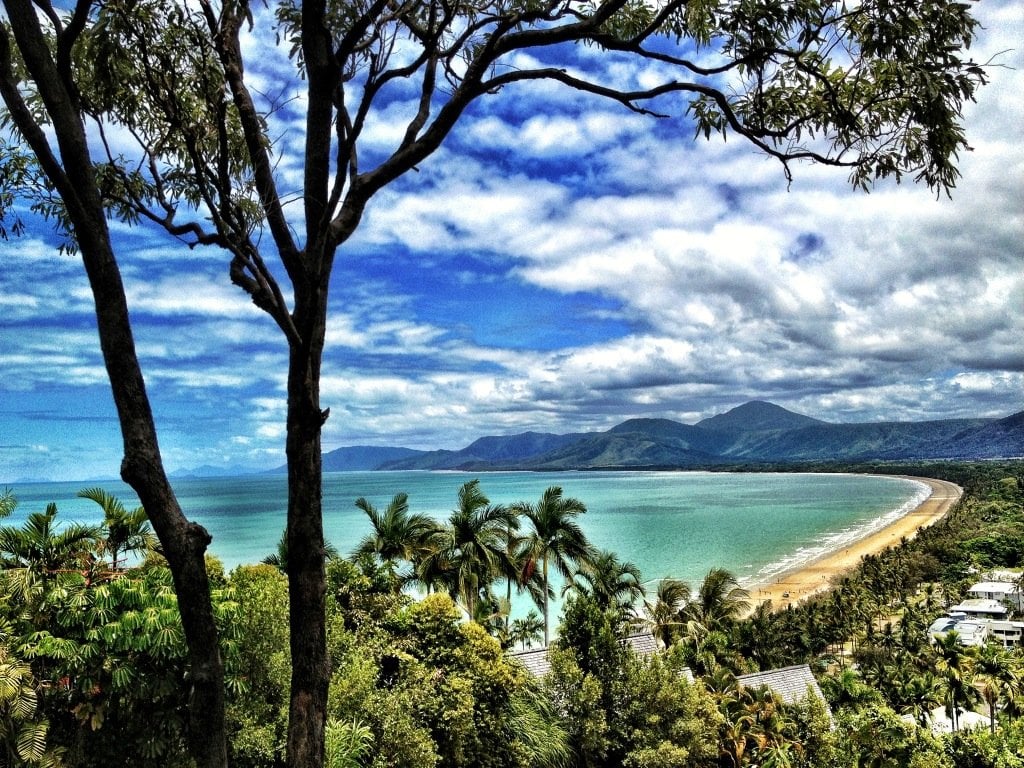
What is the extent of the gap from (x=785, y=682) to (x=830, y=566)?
4442 cm

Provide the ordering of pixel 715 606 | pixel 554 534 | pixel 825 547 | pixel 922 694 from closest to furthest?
pixel 554 534
pixel 922 694
pixel 715 606
pixel 825 547

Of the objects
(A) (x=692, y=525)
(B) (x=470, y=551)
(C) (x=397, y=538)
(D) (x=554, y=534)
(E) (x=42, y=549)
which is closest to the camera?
(E) (x=42, y=549)

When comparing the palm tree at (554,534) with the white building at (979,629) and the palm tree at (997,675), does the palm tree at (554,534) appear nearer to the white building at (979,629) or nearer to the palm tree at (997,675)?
the palm tree at (997,675)

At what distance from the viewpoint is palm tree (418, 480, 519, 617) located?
A: 2383 cm

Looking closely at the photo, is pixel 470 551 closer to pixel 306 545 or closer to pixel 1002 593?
pixel 306 545

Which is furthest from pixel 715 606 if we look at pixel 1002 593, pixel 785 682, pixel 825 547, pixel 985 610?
pixel 825 547

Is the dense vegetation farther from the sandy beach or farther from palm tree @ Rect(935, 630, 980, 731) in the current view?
the sandy beach

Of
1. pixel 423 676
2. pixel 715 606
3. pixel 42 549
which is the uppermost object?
pixel 42 549

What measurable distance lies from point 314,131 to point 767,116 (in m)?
2.73

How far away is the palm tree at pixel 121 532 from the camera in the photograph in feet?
37.4

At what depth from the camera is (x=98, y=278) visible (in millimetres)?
3396

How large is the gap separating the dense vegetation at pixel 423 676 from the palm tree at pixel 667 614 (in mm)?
2273

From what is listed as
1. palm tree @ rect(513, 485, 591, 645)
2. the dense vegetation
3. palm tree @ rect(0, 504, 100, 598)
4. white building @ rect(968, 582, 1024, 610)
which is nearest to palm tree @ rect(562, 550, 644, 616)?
the dense vegetation

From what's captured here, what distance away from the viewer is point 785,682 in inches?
989
